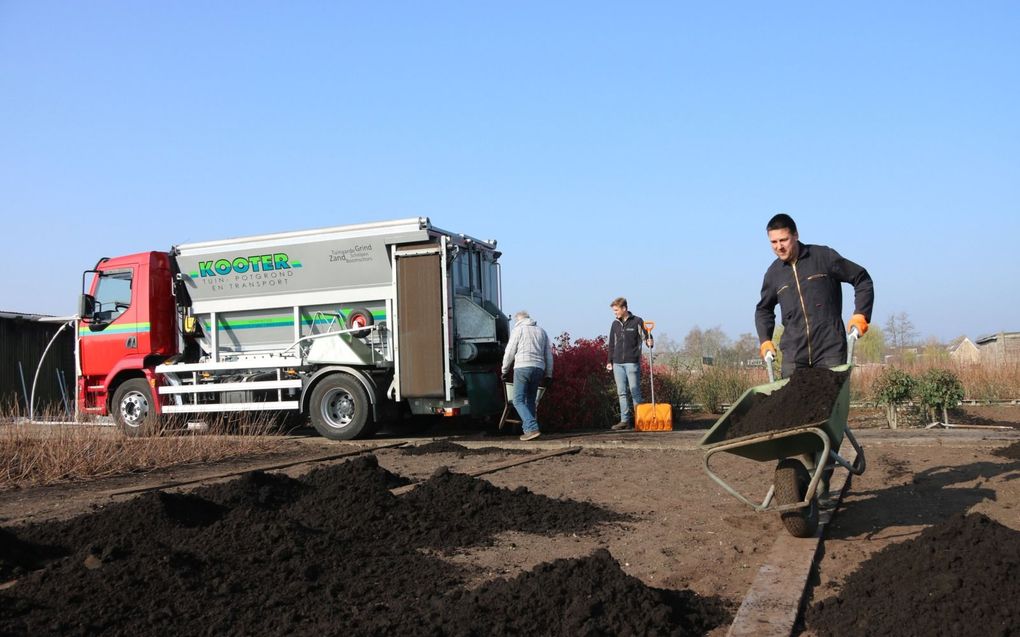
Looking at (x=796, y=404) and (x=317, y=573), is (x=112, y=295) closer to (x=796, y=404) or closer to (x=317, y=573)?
(x=317, y=573)

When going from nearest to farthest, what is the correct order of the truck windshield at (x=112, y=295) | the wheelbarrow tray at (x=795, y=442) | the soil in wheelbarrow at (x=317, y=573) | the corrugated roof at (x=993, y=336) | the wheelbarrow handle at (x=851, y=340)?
1. the soil in wheelbarrow at (x=317, y=573)
2. the wheelbarrow tray at (x=795, y=442)
3. the wheelbarrow handle at (x=851, y=340)
4. the truck windshield at (x=112, y=295)
5. the corrugated roof at (x=993, y=336)

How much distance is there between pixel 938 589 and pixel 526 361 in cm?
865

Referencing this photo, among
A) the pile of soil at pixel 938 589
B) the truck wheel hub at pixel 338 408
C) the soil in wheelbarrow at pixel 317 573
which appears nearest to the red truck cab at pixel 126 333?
the truck wheel hub at pixel 338 408

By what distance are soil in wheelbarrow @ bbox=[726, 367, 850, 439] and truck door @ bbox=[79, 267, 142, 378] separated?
11776 mm

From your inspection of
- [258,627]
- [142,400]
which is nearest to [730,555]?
[258,627]

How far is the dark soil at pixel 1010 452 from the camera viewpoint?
27.1ft

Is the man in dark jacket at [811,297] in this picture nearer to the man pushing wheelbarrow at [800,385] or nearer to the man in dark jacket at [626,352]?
the man pushing wheelbarrow at [800,385]

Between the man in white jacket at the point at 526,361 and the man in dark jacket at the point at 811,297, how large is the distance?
6.15 m

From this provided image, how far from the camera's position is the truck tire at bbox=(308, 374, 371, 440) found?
12664 mm

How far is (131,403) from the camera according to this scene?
577 inches

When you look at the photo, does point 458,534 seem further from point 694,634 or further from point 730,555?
point 694,634

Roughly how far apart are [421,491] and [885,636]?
373 cm

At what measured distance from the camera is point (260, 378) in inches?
556

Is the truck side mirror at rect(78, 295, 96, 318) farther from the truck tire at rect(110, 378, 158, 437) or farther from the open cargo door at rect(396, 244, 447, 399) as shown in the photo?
the open cargo door at rect(396, 244, 447, 399)
